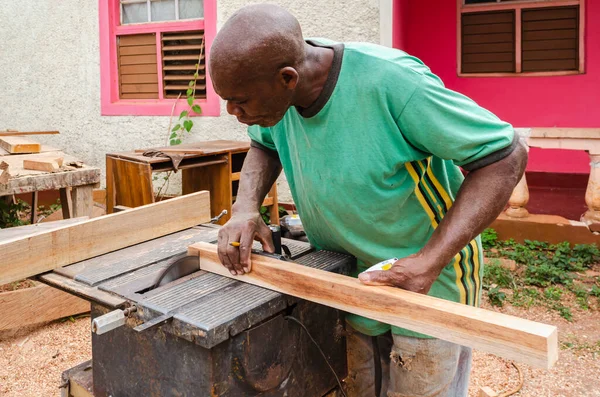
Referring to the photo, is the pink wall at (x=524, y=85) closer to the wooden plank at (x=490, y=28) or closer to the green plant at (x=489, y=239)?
the wooden plank at (x=490, y=28)

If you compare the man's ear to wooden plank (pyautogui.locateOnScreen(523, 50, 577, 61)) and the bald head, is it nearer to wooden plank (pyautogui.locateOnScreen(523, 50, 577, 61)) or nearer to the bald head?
the bald head

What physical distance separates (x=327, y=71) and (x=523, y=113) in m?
5.63

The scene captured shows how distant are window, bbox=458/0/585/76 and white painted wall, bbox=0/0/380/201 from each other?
2.82 metres

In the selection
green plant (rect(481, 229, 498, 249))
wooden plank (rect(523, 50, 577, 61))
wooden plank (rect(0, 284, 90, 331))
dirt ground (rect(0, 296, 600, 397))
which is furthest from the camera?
wooden plank (rect(523, 50, 577, 61))

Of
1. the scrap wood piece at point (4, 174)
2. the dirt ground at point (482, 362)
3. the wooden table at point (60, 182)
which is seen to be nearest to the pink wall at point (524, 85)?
the dirt ground at point (482, 362)

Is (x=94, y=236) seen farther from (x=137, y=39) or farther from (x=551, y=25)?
(x=551, y=25)

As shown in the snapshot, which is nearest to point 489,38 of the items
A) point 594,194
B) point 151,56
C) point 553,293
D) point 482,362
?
point 594,194

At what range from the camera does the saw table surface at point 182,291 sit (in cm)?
142

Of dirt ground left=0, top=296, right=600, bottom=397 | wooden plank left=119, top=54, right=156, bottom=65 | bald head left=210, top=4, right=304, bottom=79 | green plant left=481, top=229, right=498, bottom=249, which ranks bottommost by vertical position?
dirt ground left=0, top=296, right=600, bottom=397

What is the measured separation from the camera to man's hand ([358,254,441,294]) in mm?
1528

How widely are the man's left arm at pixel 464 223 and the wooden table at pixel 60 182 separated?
3.45 metres

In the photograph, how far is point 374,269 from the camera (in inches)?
61.3

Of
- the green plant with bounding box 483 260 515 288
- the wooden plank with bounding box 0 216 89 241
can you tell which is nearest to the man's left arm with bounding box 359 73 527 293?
the wooden plank with bounding box 0 216 89 241

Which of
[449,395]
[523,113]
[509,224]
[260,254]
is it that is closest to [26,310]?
[260,254]
